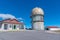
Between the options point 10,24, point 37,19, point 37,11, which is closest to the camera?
point 10,24

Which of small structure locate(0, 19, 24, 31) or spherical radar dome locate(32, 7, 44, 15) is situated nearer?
small structure locate(0, 19, 24, 31)

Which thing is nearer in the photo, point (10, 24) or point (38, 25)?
point (10, 24)

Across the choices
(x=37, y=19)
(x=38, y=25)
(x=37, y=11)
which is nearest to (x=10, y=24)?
(x=37, y=19)

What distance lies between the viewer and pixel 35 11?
40438mm

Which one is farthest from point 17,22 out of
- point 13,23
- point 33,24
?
point 33,24

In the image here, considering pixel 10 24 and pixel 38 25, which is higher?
pixel 10 24

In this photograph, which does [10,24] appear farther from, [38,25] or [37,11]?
[37,11]

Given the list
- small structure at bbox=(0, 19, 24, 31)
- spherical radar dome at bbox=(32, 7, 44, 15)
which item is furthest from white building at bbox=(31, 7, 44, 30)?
small structure at bbox=(0, 19, 24, 31)

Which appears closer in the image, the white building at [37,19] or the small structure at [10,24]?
the small structure at [10,24]

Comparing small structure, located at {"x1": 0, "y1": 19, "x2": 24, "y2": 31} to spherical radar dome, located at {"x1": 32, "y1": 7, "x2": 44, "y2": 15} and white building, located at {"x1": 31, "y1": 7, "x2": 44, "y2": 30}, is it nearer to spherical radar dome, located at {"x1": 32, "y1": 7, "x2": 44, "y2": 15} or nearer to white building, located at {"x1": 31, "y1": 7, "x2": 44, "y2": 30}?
white building, located at {"x1": 31, "y1": 7, "x2": 44, "y2": 30}

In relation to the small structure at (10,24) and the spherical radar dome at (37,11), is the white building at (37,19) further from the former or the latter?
the small structure at (10,24)

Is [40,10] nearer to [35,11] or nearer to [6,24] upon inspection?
[35,11]

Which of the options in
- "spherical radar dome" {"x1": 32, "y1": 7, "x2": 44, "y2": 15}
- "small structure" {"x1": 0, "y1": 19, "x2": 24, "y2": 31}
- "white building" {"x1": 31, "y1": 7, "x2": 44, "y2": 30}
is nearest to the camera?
"small structure" {"x1": 0, "y1": 19, "x2": 24, "y2": 31}

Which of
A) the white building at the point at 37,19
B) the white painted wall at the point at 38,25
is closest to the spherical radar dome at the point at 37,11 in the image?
the white building at the point at 37,19
